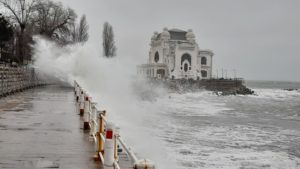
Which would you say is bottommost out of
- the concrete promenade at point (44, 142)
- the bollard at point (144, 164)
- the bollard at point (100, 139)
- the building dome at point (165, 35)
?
the concrete promenade at point (44, 142)

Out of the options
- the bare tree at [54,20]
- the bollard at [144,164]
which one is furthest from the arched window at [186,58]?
the bollard at [144,164]

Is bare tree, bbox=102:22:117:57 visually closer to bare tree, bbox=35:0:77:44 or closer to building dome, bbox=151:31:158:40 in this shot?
bare tree, bbox=35:0:77:44

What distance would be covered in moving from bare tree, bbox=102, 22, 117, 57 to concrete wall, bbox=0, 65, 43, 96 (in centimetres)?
5101

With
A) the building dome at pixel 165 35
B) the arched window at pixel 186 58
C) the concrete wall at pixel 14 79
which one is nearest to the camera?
the concrete wall at pixel 14 79

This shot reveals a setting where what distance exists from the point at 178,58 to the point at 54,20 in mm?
68827

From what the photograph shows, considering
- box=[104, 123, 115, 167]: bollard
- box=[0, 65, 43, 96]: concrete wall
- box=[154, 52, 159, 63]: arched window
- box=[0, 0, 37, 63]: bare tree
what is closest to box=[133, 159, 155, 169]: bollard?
box=[104, 123, 115, 167]: bollard

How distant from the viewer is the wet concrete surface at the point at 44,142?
7378mm

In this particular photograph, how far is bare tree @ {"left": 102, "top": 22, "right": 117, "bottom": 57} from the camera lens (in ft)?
292

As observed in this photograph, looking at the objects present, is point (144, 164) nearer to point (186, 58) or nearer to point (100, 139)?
point (100, 139)

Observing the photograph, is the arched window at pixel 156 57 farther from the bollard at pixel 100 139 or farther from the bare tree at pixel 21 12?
the bollard at pixel 100 139

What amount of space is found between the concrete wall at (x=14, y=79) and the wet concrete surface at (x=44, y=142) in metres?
9.00

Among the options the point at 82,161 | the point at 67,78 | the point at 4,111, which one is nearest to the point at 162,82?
the point at 67,78

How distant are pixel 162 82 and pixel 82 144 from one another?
92.6 m

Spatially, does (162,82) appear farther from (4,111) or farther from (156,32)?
(4,111)
